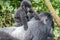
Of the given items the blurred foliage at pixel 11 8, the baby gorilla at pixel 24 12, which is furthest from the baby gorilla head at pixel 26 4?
the blurred foliage at pixel 11 8

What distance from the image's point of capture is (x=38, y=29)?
7.80 feet

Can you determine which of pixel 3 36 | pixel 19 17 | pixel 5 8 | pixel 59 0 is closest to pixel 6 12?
pixel 5 8

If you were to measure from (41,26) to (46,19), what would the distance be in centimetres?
9

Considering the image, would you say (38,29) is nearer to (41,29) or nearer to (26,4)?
(41,29)

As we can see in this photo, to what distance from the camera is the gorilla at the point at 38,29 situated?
2.35 metres

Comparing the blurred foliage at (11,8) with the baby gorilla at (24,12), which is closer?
the baby gorilla at (24,12)

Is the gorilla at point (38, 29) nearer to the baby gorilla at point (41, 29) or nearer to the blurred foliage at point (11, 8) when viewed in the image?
the baby gorilla at point (41, 29)

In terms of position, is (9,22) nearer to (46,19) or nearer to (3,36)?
(46,19)

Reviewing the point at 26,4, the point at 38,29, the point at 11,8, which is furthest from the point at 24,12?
the point at 11,8

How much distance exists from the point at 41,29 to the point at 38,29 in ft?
0.10

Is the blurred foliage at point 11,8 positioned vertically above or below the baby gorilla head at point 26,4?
below

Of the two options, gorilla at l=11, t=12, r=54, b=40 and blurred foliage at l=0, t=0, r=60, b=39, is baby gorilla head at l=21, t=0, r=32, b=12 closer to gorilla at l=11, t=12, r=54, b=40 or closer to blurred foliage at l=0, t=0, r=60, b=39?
gorilla at l=11, t=12, r=54, b=40

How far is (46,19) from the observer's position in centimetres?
245

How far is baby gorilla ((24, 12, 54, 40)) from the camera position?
2355 millimetres
